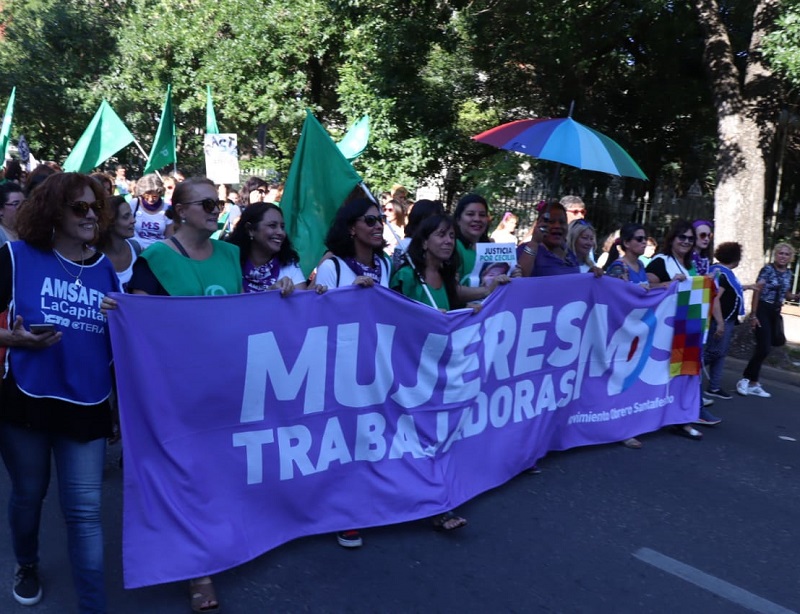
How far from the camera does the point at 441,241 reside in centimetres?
439

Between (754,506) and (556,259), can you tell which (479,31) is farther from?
(754,506)

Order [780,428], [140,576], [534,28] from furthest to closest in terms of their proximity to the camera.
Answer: [534,28]
[780,428]
[140,576]

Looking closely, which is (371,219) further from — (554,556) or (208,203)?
(554,556)

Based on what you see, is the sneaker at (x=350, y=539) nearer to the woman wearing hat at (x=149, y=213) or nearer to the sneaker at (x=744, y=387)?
the woman wearing hat at (x=149, y=213)

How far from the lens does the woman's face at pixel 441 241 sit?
438 cm

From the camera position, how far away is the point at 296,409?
12.5 feet

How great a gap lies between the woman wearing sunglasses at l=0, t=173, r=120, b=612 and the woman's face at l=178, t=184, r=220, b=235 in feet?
1.77

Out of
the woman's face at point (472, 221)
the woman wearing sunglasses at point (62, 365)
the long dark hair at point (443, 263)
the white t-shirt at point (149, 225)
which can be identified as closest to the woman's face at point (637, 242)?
the woman's face at point (472, 221)

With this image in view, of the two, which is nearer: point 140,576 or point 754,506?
point 140,576

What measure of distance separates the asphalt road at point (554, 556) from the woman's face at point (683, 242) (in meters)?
1.75

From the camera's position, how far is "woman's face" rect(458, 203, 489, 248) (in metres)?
5.15

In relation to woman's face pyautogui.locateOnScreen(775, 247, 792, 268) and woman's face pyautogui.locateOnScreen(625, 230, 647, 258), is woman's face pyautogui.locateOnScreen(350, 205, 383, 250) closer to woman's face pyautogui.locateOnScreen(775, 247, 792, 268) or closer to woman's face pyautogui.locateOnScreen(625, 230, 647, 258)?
woman's face pyautogui.locateOnScreen(625, 230, 647, 258)

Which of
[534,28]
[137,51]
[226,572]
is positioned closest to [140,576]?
[226,572]

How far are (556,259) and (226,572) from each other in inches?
124
